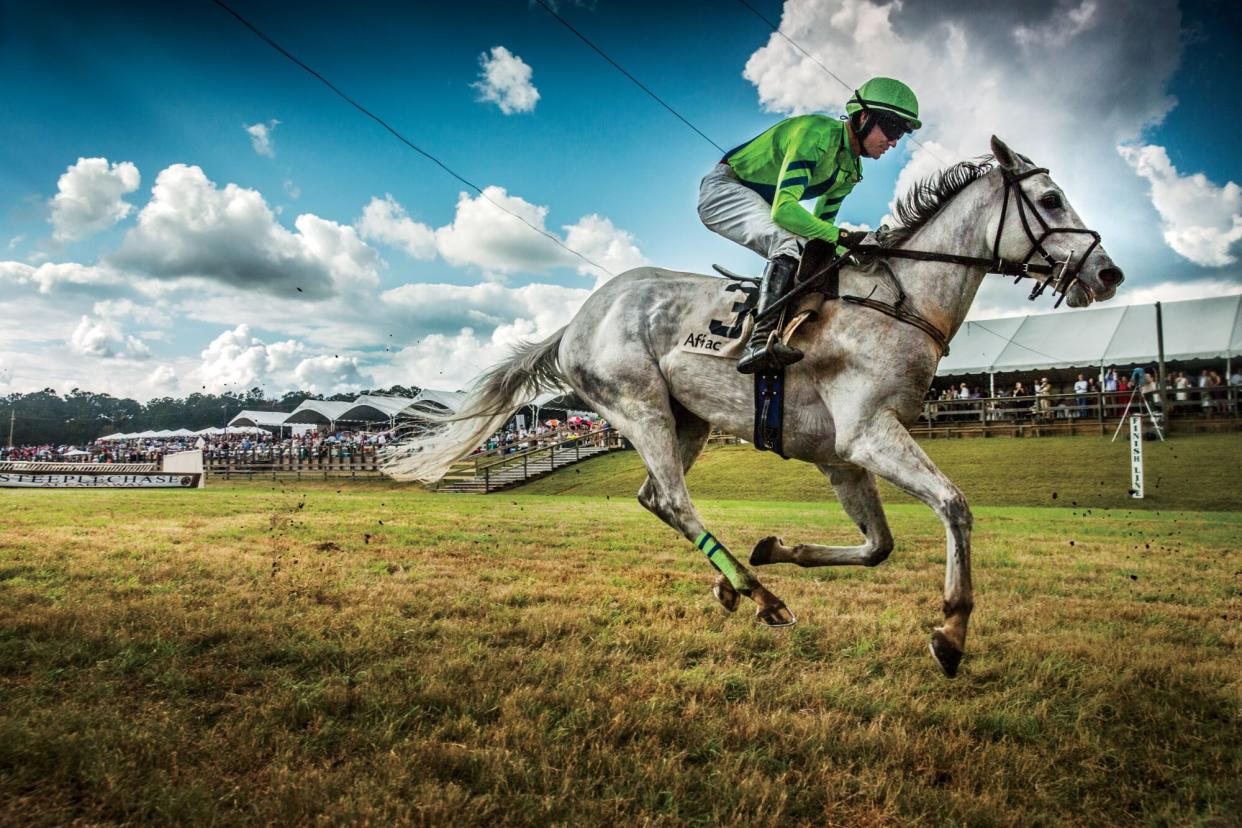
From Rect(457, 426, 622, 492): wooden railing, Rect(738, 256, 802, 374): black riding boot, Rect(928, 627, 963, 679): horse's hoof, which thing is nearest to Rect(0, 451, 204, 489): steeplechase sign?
Rect(457, 426, 622, 492): wooden railing

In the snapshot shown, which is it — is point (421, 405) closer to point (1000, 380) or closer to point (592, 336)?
point (592, 336)

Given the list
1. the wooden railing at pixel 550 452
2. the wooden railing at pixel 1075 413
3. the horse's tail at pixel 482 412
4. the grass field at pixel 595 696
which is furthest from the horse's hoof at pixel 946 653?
the wooden railing at pixel 550 452

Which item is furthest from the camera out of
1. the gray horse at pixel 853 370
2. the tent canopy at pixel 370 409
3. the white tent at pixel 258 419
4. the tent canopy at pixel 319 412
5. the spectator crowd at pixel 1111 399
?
the white tent at pixel 258 419

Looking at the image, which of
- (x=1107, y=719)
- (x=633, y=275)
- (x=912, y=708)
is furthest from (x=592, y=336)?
(x=1107, y=719)

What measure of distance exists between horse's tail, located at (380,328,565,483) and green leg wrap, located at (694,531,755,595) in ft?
7.56

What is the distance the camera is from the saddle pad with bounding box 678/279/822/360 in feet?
14.9

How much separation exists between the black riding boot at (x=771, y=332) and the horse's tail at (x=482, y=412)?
2.23 meters

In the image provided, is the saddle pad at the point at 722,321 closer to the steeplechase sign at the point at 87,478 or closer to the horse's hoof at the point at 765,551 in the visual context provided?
the horse's hoof at the point at 765,551

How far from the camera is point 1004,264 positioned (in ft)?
13.5

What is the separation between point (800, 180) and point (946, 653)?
2806 mm

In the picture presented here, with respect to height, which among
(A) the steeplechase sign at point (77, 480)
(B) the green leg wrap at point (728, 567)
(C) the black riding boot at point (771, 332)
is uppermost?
(C) the black riding boot at point (771, 332)

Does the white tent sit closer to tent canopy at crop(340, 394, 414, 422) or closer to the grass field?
tent canopy at crop(340, 394, 414, 422)

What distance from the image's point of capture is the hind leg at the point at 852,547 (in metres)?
4.55

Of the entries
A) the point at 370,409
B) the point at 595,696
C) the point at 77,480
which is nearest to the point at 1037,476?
the point at 595,696
